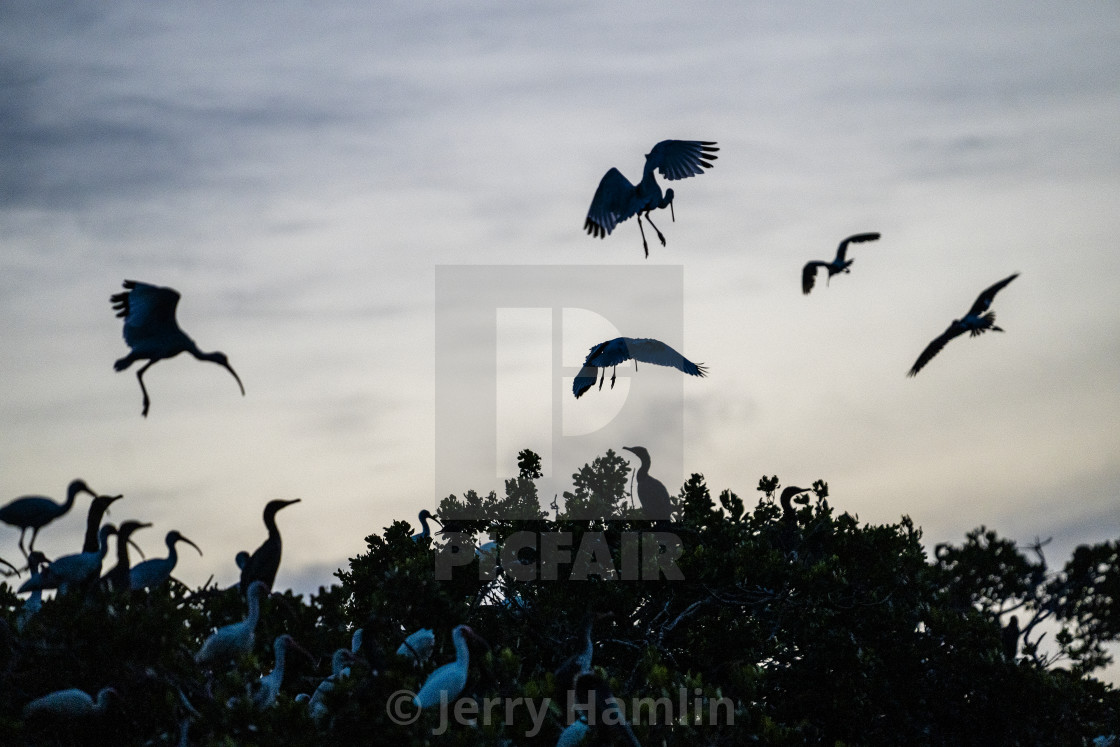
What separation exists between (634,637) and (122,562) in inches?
203

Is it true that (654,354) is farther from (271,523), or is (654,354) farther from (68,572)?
(68,572)

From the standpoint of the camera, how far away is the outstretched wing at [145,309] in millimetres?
10227

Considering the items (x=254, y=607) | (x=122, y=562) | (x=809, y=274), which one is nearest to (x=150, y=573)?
(x=122, y=562)

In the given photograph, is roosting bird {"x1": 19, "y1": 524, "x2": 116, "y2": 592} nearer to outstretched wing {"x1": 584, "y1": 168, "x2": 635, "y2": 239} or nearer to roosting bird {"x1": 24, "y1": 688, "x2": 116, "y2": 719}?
roosting bird {"x1": 24, "y1": 688, "x2": 116, "y2": 719}

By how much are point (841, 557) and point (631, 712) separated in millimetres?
4136

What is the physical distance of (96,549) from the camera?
11156 millimetres

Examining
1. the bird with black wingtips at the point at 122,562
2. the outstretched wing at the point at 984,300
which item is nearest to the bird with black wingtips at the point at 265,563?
the bird with black wingtips at the point at 122,562

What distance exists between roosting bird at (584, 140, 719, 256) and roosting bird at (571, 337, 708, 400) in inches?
64.3

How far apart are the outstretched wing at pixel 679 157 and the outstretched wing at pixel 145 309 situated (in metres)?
5.25

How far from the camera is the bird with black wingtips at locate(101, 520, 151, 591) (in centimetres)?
1065

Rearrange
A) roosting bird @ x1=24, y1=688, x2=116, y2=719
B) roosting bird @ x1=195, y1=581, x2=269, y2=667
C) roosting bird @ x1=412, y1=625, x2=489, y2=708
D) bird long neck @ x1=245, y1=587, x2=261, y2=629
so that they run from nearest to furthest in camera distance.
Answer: roosting bird @ x1=24, y1=688, x2=116, y2=719 → roosting bird @ x1=412, y1=625, x2=489, y2=708 → roosting bird @ x1=195, y1=581, x2=269, y2=667 → bird long neck @ x1=245, y1=587, x2=261, y2=629

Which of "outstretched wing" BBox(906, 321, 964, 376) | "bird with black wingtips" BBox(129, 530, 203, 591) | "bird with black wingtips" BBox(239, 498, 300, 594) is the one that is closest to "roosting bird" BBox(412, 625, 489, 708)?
"bird with black wingtips" BBox(239, 498, 300, 594)

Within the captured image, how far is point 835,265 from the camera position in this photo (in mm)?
10203

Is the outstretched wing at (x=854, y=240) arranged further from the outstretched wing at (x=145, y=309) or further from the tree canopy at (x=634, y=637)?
the outstretched wing at (x=145, y=309)
